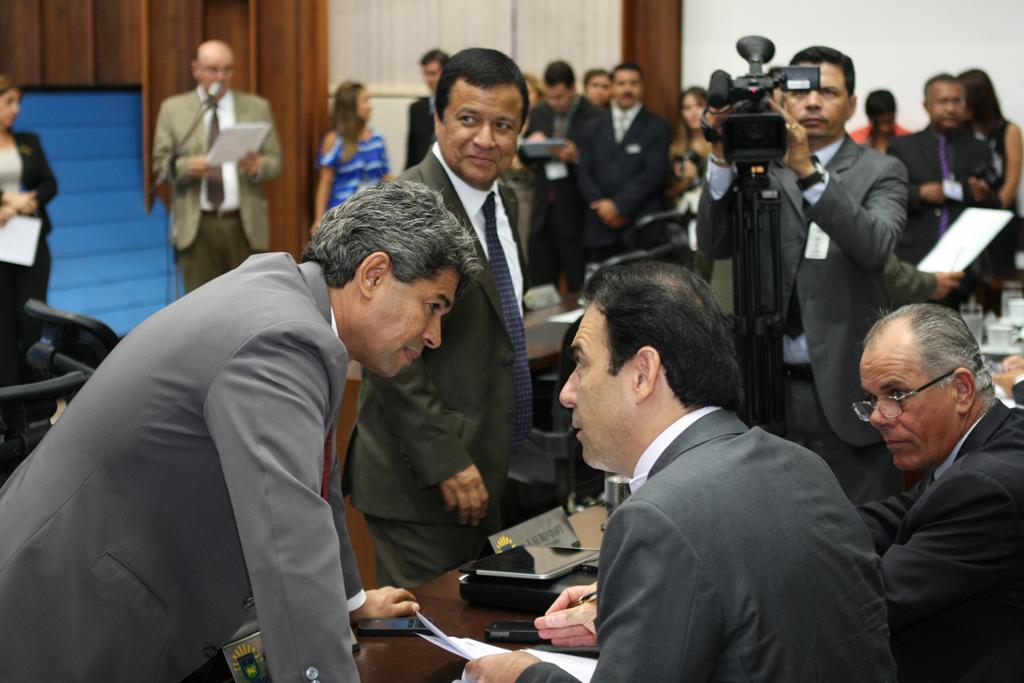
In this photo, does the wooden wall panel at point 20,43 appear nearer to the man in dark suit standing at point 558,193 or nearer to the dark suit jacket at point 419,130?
the dark suit jacket at point 419,130

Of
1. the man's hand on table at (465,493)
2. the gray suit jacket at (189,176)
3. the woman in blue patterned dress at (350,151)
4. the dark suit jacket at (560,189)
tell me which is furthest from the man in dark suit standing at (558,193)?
the man's hand on table at (465,493)

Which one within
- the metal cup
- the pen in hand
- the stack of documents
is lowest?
the stack of documents

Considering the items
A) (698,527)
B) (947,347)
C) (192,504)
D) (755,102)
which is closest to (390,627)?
(192,504)

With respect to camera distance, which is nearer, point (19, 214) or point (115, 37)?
point (19, 214)

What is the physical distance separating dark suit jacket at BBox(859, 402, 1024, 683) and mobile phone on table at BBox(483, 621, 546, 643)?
576 millimetres

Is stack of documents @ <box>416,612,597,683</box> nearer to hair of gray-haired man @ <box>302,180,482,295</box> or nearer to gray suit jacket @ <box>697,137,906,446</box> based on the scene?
hair of gray-haired man @ <box>302,180,482,295</box>

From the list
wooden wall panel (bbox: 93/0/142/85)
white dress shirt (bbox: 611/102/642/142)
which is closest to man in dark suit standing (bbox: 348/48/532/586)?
white dress shirt (bbox: 611/102/642/142)

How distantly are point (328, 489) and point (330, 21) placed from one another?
834 cm

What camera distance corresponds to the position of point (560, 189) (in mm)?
8125

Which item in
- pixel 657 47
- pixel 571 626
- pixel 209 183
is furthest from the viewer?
pixel 657 47

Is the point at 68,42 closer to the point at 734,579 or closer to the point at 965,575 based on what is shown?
the point at 965,575

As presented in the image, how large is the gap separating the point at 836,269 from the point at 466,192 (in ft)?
3.50

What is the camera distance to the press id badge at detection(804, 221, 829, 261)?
3328 mm

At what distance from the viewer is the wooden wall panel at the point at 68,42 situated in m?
8.45
